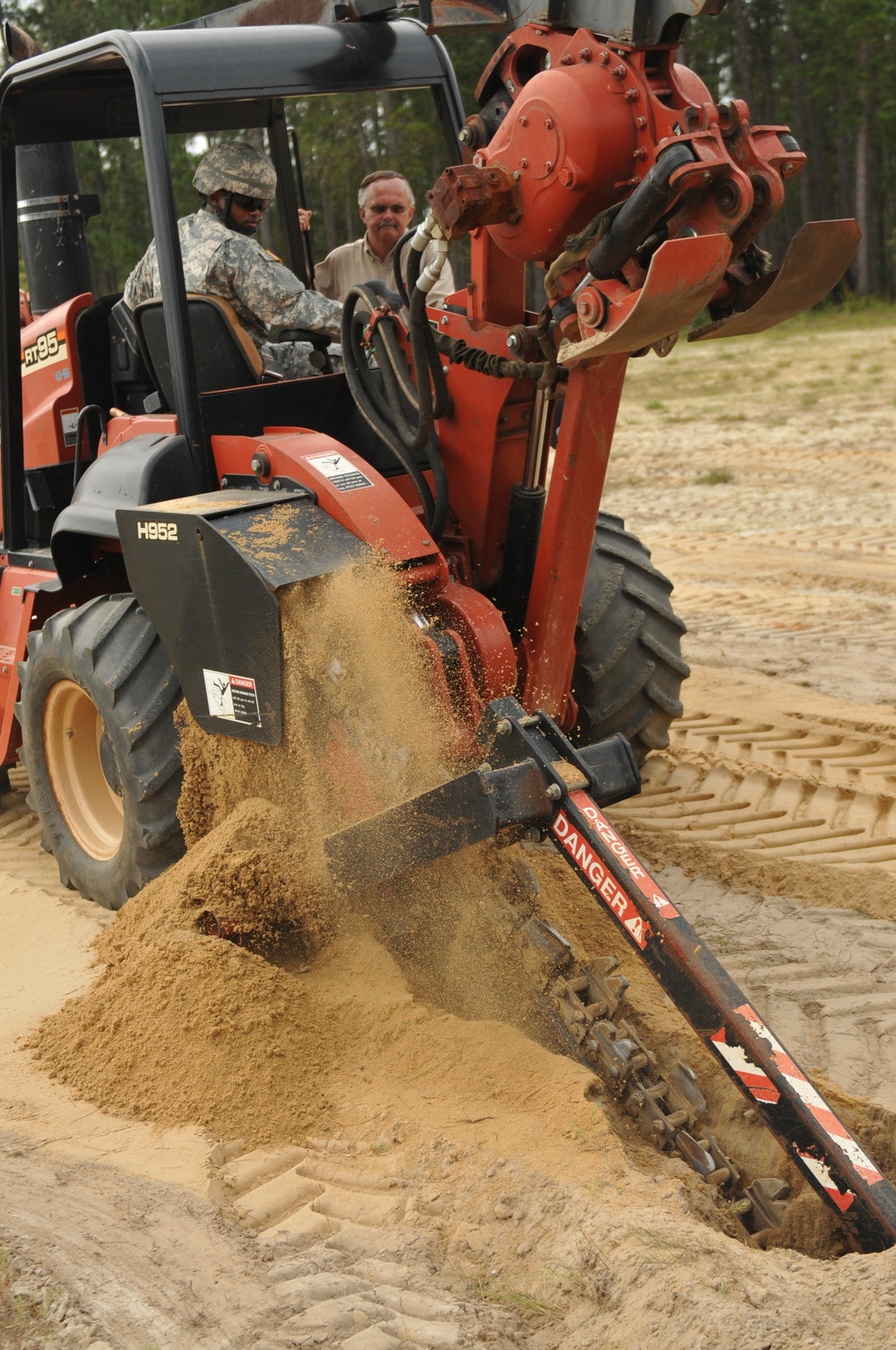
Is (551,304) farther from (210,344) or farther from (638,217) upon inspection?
(210,344)

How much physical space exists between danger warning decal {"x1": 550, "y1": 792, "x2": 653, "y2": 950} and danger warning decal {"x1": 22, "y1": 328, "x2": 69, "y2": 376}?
3020mm

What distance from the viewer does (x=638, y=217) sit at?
9.11ft

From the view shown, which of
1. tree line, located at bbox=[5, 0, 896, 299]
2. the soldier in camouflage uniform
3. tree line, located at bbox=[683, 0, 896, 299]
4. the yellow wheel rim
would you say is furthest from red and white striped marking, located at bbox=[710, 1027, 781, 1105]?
tree line, located at bbox=[683, 0, 896, 299]

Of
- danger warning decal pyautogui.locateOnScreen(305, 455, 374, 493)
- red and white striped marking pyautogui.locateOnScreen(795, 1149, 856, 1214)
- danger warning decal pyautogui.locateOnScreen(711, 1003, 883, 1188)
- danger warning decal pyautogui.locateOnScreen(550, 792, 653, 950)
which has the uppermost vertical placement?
danger warning decal pyautogui.locateOnScreen(305, 455, 374, 493)

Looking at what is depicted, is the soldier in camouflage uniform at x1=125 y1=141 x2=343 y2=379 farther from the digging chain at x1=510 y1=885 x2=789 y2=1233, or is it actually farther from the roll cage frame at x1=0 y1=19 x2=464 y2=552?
the digging chain at x1=510 y1=885 x2=789 y2=1233

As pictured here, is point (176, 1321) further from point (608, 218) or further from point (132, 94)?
point (132, 94)

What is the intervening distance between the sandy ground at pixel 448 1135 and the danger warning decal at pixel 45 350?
1780 millimetres

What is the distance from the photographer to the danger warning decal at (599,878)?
2.78 m

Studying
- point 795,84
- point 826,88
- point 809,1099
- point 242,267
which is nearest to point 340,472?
point 242,267

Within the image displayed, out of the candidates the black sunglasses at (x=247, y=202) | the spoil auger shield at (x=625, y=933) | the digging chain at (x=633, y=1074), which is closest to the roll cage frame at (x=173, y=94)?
the black sunglasses at (x=247, y=202)

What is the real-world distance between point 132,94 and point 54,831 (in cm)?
244

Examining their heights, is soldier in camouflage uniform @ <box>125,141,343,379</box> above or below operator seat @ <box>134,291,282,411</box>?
above

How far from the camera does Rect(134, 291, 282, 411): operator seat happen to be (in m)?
3.92

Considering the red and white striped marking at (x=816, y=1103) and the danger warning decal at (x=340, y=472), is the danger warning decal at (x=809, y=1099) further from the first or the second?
the danger warning decal at (x=340, y=472)
